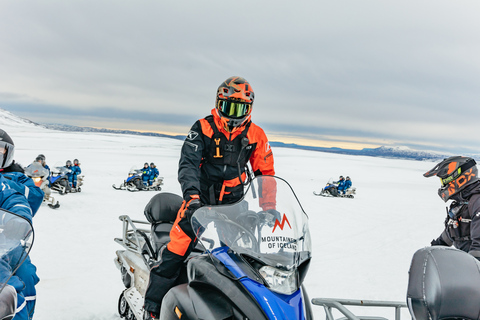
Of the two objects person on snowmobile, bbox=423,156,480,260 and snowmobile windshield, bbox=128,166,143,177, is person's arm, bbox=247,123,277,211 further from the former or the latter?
snowmobile windshield, bbox=128,166,143,177

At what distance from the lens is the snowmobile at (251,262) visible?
1842 mm

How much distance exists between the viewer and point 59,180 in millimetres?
12031

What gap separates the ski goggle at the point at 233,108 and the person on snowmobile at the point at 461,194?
2004 millimetres

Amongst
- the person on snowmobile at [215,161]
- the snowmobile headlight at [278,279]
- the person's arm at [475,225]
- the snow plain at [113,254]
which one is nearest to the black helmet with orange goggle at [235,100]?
the person on snowmobile at [215,161]

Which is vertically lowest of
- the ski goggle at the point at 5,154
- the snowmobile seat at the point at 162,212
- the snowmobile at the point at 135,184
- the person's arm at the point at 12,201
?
the snowmobile at the point at 135,184

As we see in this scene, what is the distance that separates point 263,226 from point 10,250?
4.21ft

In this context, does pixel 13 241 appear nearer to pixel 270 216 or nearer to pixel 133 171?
pixel 270 216

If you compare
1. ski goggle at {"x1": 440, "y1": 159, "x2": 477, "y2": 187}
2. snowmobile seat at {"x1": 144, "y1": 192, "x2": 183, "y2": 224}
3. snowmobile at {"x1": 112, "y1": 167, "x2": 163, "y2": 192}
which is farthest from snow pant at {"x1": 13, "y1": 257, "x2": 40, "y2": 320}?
snowmobile at {"x1": 112, "y1": 167, "x2": 163, "y2": 192}

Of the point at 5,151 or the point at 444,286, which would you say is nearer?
the point at 444,286

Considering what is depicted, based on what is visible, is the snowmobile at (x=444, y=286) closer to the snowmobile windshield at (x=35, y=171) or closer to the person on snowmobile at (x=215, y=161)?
the person on snowmobile at (x=215, y=161)

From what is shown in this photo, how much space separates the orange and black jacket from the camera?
2938 millimetres

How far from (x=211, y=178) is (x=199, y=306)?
1.25 metres

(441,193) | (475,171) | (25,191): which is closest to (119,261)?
(25,191)

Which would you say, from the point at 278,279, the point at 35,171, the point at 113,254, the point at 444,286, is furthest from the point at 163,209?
the point at 35,171
